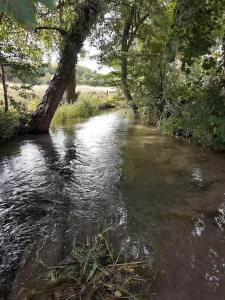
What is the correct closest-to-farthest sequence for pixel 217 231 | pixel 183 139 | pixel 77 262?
pixel 77 262 → pixel 217 231 → pixel 183 139

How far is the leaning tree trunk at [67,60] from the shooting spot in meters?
8.26

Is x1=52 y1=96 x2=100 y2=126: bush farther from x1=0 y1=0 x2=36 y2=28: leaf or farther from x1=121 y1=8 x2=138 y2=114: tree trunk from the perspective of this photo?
x1=0 y1=0 x2=36 y2=28: leaf

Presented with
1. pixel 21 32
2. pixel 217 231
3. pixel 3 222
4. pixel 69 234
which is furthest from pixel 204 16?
pixel 21 32

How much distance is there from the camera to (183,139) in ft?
26.3

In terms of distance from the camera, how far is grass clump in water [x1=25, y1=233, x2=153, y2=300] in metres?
2.22

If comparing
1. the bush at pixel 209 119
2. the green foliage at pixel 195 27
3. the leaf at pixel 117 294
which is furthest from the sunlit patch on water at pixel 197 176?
the leaf at pixel 117 294

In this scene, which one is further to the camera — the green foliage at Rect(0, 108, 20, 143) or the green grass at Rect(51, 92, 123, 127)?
the green grass at Rect(51, 92, 123, 127)

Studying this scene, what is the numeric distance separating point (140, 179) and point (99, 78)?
941cm

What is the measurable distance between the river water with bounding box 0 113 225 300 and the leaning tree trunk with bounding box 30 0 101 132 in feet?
9.69

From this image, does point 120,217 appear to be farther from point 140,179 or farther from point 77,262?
point 140,179

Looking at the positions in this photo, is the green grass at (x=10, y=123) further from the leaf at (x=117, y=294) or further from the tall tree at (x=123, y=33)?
the leaf at (x=117, y=294)

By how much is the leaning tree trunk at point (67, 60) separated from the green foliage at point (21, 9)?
8075 mm

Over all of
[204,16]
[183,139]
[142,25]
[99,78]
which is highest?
[142,25]

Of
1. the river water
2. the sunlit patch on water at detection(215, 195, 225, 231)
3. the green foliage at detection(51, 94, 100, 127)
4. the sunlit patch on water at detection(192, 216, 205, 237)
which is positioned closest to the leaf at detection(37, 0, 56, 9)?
the river water
